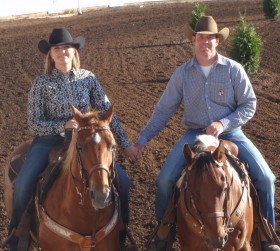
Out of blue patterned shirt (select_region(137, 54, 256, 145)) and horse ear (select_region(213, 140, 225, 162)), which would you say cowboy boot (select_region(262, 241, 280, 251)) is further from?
horse ear (select_region(213, 140, 225, 162))

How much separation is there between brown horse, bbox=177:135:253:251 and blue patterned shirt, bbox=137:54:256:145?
611mm

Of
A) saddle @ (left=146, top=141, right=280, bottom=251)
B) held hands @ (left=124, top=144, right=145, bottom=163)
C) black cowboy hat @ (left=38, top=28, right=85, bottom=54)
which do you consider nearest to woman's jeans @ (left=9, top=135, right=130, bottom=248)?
held hands @ (left=124, top=144, right=145, bottom=163)

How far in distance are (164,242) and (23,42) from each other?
19584 millimetres

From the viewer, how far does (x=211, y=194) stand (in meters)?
4.45

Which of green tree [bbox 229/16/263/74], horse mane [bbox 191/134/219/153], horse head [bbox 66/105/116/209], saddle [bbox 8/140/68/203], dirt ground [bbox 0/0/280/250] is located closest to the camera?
horse head [bbox 66/105/116/209]

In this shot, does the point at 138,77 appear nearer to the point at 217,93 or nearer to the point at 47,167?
the point at 217,93

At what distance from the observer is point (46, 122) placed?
18.5ft

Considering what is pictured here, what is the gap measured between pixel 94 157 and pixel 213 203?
921 millimetres

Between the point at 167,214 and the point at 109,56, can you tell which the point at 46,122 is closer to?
the point at 167,214

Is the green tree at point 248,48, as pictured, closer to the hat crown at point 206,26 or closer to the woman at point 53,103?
the hat crown at point 206,26

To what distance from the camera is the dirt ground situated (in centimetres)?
897

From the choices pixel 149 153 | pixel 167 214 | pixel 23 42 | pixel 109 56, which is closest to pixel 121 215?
pixel 167 214

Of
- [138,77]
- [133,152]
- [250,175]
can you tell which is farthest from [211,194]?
[138,77]

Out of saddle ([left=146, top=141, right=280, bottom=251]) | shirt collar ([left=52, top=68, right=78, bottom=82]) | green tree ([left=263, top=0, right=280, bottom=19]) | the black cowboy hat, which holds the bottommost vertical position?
green tree ([left=263, top=0, right=280, bottom=19])
